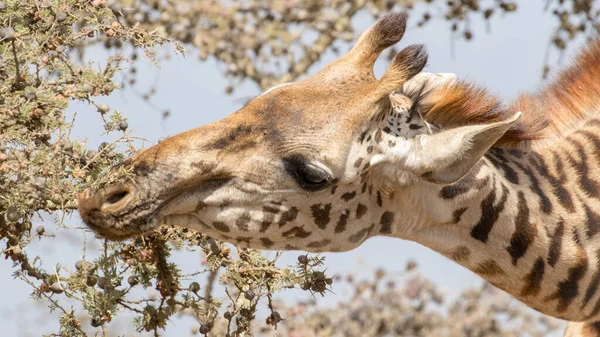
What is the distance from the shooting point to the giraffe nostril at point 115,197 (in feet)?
Result: 16.7

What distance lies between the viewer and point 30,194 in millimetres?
4633

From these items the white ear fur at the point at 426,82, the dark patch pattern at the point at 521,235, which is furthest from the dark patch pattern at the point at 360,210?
the dark patch pattern at the point at 521,235

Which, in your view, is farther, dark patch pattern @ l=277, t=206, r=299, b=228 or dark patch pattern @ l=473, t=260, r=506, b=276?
dark patch pattern @ l=473, t=260, r=506, b=276

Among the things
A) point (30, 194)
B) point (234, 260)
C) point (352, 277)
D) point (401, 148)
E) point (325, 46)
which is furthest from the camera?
point (352, 277)

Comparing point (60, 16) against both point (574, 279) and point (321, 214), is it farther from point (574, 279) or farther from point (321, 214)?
point (574, 279)

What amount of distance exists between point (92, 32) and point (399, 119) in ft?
4.98

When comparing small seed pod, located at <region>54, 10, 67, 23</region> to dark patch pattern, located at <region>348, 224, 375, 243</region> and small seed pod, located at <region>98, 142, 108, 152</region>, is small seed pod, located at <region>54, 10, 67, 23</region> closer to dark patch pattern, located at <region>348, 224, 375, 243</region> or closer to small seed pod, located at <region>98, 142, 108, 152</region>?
small seed pod, located at <region>98, 142, 108, 152</region>

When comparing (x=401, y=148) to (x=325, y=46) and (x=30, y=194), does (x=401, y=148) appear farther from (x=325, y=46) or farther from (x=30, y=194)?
(x=325, y=46)

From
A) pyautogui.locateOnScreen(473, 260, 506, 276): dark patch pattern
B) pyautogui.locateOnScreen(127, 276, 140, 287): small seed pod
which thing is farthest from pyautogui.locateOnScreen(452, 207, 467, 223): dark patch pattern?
pyautogui.locateOnScreen(127, 276, 140, 287): small seed pod

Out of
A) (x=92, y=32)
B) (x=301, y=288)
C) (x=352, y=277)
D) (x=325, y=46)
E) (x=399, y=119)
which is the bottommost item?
(x=301, y=288)

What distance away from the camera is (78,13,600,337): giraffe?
5.17 m

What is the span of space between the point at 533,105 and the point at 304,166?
5.01 ft

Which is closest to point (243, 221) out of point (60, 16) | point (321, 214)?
point (321, 214)

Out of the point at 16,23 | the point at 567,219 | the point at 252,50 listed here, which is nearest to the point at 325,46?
the point at 252,50
